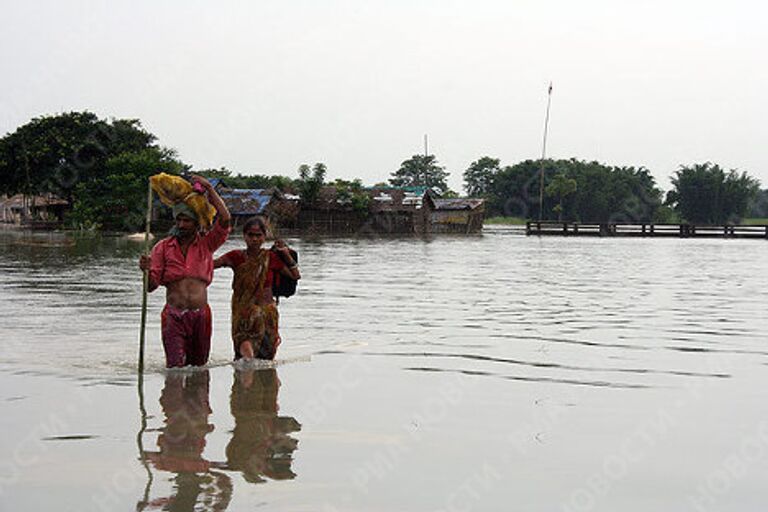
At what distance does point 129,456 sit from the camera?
5.51 m

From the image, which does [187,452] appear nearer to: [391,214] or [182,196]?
[182,196]

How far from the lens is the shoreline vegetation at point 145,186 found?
187 feet

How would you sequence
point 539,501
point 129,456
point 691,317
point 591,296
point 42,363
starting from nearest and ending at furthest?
point 539,501
point 129,456
point 42,363
point 691,317
point 591,296

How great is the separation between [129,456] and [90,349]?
497 centimetres

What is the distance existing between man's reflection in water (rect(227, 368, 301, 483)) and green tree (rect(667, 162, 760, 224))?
91819 millimetres

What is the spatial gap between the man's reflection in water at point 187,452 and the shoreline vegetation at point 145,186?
49.0 meters

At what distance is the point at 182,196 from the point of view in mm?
7500

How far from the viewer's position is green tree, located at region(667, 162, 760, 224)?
94.1 m

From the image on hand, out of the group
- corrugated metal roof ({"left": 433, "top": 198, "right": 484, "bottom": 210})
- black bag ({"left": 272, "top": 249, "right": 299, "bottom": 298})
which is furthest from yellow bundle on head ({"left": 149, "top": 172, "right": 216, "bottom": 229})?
corrugated metal roof ({"left": 433, "top": 198, "right": 484, "bottom": 210})

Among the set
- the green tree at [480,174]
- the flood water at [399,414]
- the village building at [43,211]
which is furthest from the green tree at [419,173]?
the flood water at [399,414]

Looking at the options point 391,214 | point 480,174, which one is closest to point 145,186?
point 391,214

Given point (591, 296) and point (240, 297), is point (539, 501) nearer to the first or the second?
point (240, 297)

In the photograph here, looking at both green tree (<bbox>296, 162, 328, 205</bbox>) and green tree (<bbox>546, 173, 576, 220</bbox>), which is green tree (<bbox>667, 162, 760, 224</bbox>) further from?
green tree (<bbox>296, 162, 328, 205</bbox>)

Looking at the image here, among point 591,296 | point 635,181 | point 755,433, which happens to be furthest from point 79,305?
point 635,181
